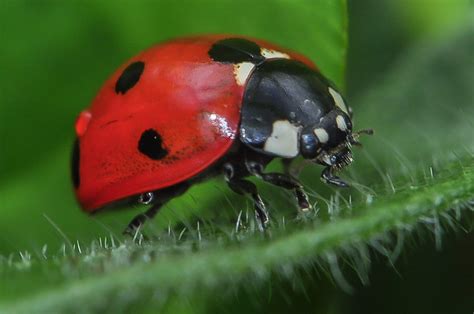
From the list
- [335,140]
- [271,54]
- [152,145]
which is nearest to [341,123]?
[335,140]

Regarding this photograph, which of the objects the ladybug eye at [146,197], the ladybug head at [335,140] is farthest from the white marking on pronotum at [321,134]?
the ladybug eye at [146,197]

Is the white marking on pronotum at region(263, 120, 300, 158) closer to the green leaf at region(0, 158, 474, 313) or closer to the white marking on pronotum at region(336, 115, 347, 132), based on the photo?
the white marking on pronotum at region(336, 115, 347, 132)

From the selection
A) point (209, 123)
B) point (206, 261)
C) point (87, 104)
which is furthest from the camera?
point (87, 104)

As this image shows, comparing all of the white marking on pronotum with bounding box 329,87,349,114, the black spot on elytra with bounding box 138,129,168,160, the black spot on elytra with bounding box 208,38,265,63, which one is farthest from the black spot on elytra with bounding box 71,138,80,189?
the white marking on pronotum with bounding box 329,87,349,114

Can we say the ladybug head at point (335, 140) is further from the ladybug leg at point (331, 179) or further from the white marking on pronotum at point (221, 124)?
the white marking on pronotum at point (221, 124)

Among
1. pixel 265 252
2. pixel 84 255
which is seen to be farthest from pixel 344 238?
pixel 84 255

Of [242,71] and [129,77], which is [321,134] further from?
[129,77]
